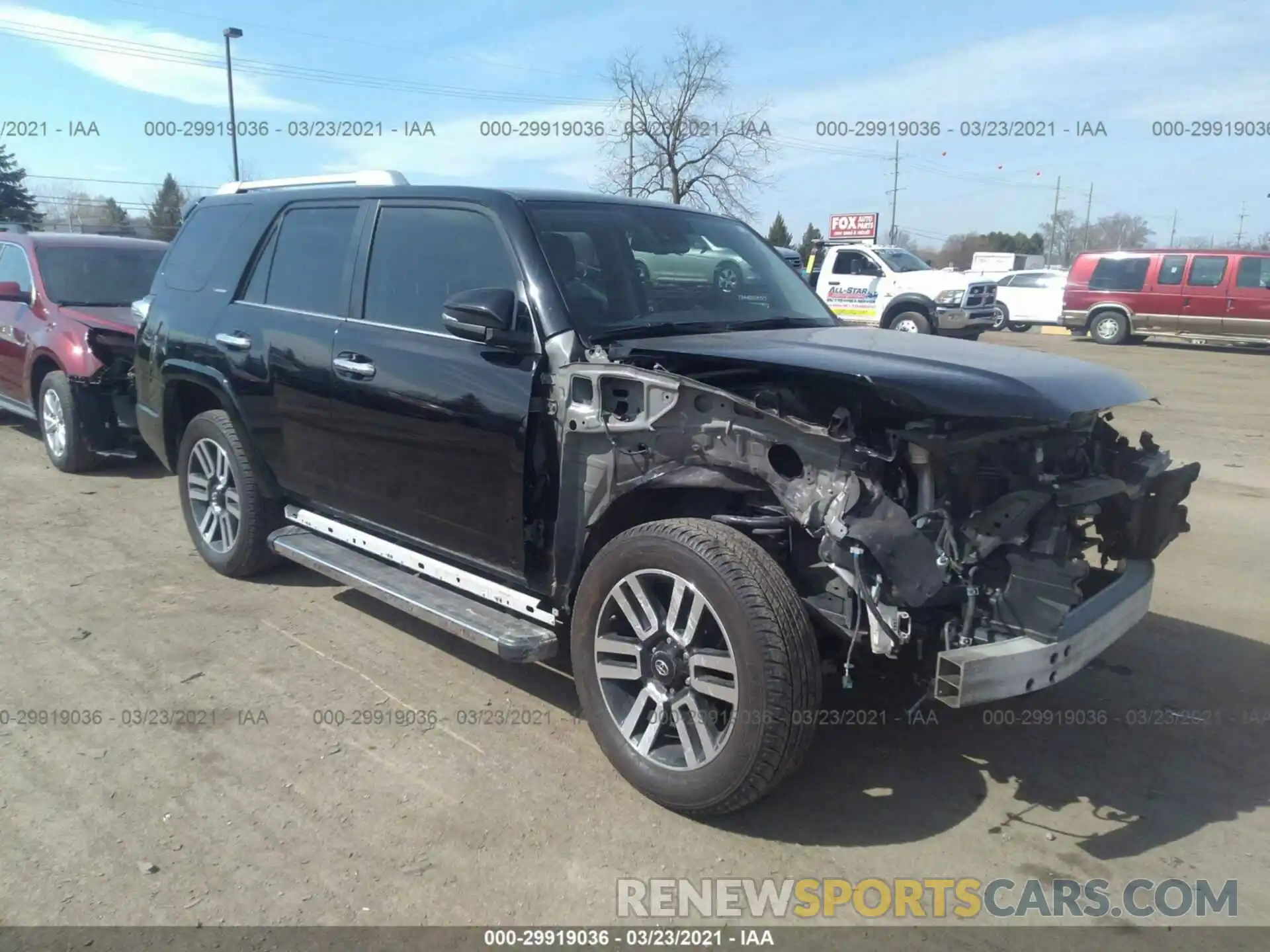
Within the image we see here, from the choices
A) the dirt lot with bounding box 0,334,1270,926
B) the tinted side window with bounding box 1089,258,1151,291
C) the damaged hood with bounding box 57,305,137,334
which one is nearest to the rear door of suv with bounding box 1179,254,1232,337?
the tinted side window with bounding box 1089,258,1151,291

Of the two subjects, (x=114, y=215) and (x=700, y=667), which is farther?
(x=114, y=215)

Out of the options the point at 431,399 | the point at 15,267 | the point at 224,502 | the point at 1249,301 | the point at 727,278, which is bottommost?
the point at 224,502

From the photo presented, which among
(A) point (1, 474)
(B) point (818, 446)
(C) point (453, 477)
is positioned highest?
(B) point (818, 446)

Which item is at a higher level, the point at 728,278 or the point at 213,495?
the point at 728,278

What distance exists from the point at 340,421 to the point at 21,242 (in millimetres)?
6203

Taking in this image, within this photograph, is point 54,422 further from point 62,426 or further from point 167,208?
point 167,208

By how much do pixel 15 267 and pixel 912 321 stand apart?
1552 cm

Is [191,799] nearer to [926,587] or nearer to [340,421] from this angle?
[340,421]

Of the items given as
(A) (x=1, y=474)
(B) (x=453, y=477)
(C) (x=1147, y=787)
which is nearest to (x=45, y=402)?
(A) (x=1, y=474)

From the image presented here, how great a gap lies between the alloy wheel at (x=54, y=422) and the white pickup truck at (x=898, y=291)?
14.7m

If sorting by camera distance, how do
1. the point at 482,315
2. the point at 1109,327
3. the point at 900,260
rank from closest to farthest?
the point at 482,315 < the point at 900,260 < the point at 1109,327

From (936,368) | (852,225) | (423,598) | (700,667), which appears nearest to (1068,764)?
(700,667)

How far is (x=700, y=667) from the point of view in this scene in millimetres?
3256

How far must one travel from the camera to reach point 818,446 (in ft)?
10.2
